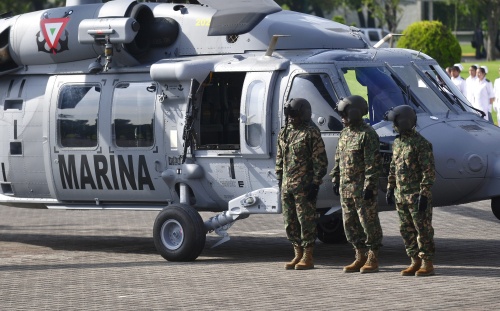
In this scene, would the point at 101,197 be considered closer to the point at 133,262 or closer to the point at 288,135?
the point at 133,262

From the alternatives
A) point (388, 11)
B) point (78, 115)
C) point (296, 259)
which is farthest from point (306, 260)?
point (388, 11)

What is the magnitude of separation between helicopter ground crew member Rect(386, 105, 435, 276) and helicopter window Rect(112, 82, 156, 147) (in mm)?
3254

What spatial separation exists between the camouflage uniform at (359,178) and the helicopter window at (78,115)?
136 inches

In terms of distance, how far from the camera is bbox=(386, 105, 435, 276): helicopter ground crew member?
1049cm

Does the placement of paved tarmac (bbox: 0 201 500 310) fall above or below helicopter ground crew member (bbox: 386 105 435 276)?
below

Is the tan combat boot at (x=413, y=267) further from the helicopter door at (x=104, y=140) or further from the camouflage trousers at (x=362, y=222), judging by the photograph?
the helicopter door at (x=104, y=140)

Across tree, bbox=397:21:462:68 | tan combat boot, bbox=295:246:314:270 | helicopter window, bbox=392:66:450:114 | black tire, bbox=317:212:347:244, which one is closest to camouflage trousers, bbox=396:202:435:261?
tan combat boot, bbox=295:246:314:270

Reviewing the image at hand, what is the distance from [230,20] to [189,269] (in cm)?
279

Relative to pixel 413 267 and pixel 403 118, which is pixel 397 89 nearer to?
pixel 403 118

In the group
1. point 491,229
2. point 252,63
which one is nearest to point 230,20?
point 252,63

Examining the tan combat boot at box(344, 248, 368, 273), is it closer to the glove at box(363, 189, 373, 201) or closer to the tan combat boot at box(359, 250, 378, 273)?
the tan combat boot at box(359, 250, 378, 273)

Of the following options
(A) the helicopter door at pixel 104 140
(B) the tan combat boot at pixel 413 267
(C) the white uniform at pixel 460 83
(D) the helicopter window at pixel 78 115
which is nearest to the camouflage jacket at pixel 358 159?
(B) the tan combat boot at pixel 413 267

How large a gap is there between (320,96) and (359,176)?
4.03ft

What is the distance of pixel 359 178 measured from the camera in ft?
35.8
